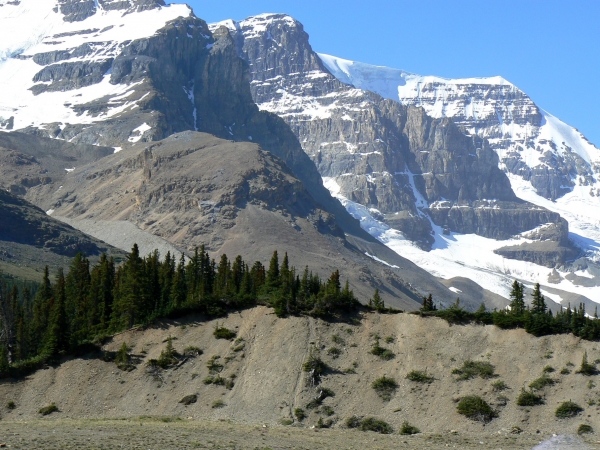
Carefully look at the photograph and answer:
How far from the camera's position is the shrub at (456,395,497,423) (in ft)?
257

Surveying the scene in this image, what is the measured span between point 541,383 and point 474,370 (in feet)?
18.9

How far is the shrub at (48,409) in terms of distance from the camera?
3278 inches

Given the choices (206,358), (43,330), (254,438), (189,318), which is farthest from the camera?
(43,330)

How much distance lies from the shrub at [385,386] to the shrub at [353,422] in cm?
361

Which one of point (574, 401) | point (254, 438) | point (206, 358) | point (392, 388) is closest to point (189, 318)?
point (206, 358)

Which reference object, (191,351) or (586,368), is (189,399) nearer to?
(191,351)

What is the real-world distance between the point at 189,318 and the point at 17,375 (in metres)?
17.3

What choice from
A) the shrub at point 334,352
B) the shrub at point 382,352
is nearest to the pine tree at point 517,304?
the shrub at point 382,352

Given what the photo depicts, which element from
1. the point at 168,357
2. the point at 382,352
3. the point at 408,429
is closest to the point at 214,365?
the point at 168,357

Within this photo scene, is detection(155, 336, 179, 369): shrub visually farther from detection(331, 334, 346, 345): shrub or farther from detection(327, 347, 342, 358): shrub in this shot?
detection(331, 334, 346, 345): shrub

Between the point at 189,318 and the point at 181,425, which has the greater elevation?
the point at 189,318

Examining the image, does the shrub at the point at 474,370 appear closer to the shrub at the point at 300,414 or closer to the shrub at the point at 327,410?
the shrub at the point at 327,410

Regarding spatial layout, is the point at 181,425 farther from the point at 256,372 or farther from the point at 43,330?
the point at 43,330

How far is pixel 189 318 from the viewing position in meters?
98.6
